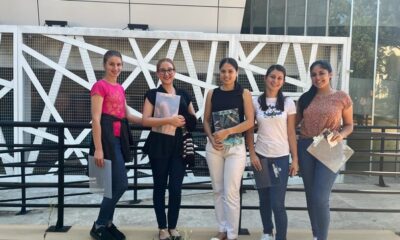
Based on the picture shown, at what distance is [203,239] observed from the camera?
3914mm

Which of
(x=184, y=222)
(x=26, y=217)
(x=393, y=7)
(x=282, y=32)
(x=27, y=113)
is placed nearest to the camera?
(x=184, y=222)

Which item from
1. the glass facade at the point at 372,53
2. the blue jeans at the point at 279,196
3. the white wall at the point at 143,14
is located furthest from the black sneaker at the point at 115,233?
the glass facade at the point at 372,53

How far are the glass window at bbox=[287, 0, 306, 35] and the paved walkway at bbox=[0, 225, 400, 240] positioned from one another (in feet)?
30.3

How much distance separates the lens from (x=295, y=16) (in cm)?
1259

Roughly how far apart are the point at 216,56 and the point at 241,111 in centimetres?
726

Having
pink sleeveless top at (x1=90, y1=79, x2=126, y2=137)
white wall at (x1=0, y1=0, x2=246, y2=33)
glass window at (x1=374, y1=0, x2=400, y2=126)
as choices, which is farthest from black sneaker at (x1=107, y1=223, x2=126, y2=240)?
glass window at (x1=374, y1=0, x2=400, y2=126)

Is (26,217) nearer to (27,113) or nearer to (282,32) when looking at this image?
(27,113)

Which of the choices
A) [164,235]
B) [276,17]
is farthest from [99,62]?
[164,235]

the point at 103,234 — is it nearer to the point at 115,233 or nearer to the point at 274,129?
the point at 115,233

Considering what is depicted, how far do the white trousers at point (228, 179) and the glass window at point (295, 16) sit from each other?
386 inches

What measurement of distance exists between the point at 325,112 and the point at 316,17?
31.4 feet

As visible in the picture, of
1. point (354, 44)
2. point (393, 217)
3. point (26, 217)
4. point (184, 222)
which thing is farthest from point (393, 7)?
point (26, 217)

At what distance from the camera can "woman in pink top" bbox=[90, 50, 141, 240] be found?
Result: 3.43m

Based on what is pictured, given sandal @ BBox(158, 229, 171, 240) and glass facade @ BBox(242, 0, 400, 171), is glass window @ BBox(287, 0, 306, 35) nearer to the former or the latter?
glass facade @ BBox(242, 0, 400, 171)
